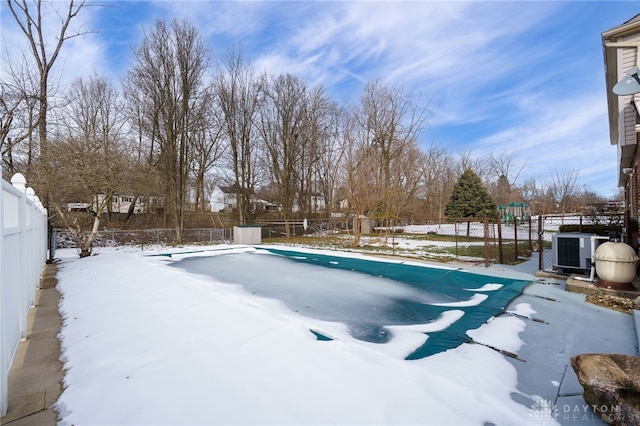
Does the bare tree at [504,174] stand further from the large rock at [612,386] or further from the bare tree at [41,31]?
the bare tree at [41,31]

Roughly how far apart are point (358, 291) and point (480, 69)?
12.4 m

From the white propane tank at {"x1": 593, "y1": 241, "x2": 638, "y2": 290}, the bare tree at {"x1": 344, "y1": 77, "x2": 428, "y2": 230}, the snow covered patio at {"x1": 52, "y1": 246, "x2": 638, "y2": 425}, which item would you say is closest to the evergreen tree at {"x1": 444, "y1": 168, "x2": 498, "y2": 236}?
the bare tree at {"x1": 344, "y1": 77, "x2": 428, "y2": 230}

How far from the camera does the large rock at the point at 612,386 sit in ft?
5.14

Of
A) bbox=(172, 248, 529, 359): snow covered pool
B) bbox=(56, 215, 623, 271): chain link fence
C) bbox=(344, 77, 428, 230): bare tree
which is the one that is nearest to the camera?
bbox=(172, 248, 529, 359): snow covered pool

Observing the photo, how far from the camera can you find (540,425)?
1707 mm

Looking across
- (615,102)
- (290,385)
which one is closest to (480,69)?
(615,102)

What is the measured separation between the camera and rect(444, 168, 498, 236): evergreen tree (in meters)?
19.0

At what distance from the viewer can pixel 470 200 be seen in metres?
19.1

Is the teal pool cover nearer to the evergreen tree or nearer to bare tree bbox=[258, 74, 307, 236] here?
bare tree bbox=[258, 74, 307, 236]

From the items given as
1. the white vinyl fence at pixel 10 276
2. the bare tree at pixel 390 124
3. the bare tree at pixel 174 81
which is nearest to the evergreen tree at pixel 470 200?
the bare tree at pixel 390 124

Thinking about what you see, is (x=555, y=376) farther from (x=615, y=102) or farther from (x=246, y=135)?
(x=246, y=135)

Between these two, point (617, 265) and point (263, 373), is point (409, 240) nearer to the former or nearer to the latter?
point (617, 265)

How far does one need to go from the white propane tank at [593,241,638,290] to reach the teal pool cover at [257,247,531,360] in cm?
109

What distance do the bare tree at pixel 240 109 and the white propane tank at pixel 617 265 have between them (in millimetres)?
15859
